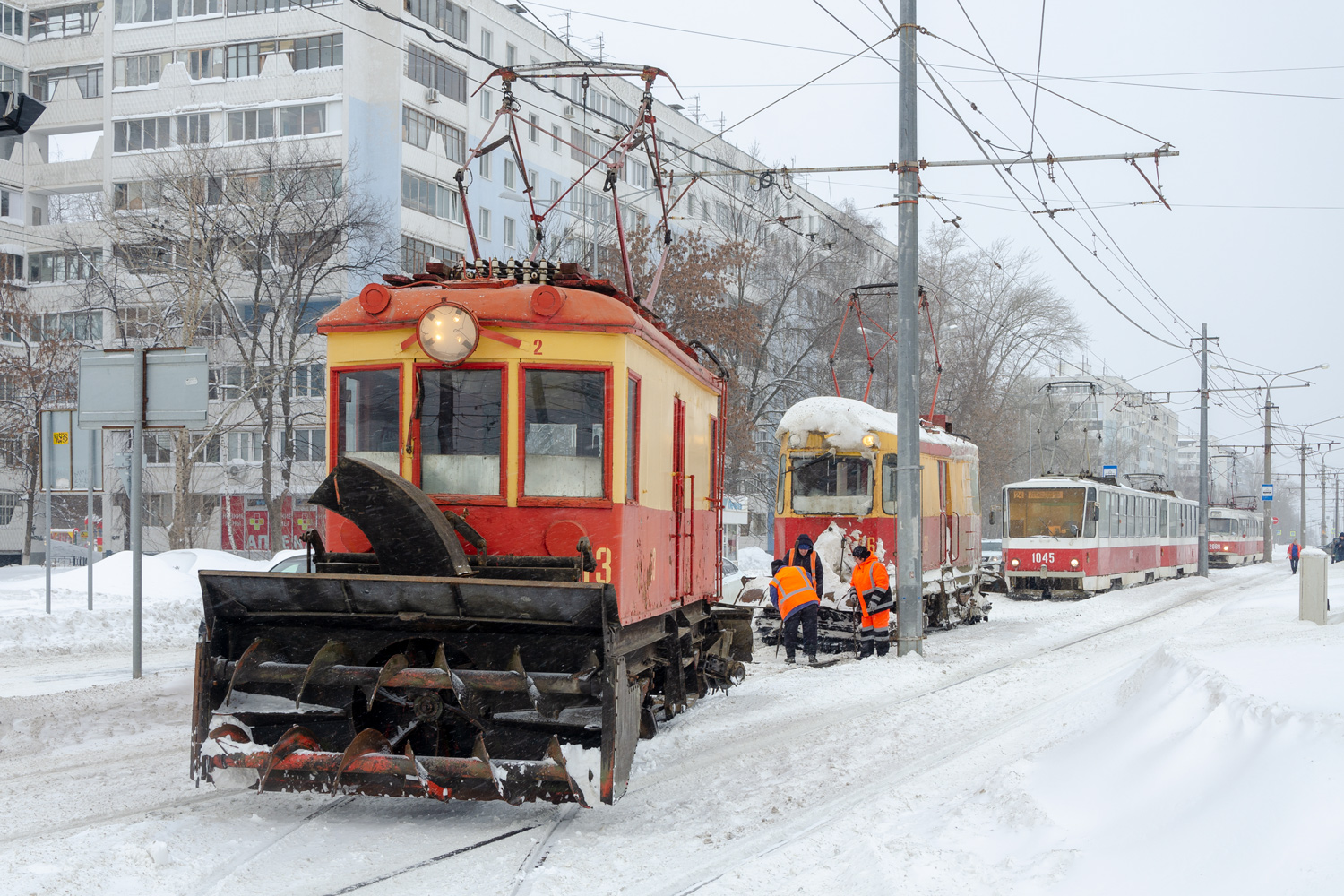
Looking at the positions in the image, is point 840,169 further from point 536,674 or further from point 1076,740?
point 536,674

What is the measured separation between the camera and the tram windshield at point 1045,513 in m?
29.8

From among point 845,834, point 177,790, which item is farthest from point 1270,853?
point 177,790

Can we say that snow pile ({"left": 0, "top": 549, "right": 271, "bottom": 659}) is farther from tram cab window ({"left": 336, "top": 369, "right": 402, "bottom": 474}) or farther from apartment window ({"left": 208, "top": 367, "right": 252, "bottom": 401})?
apartment window ({"left": 208, "top": 367, "right": 252, "bottom": 401})

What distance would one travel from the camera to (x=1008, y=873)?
18.4 ft

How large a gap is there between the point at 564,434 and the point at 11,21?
53877mm

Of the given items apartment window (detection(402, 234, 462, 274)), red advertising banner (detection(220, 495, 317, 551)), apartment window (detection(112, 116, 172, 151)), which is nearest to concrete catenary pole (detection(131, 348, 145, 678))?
apartment window (detection(402, 234, 462, 274))

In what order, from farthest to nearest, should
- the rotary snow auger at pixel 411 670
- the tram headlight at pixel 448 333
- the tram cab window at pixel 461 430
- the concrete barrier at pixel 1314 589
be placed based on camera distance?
1. the concrete barrier at pixel 1314 589
2. the tram cab window at pixel 461 430
3. the tram headlight at pixel 448 333
4. the rotary snow auger at pixel 411 670

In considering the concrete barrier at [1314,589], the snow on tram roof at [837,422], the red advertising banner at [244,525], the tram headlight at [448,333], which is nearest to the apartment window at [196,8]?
the red advertising banner at [244,525]

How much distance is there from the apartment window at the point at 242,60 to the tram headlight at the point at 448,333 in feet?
133

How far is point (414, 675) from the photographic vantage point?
6453mm

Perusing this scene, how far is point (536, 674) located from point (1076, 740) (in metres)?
3.77

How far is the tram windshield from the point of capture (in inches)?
1174

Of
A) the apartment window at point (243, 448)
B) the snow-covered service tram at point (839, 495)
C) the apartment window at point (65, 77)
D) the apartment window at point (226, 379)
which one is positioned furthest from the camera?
the apartment window at point (65, 77)

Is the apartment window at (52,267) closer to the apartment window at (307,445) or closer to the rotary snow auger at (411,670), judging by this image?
the apartment window at (307,445)
